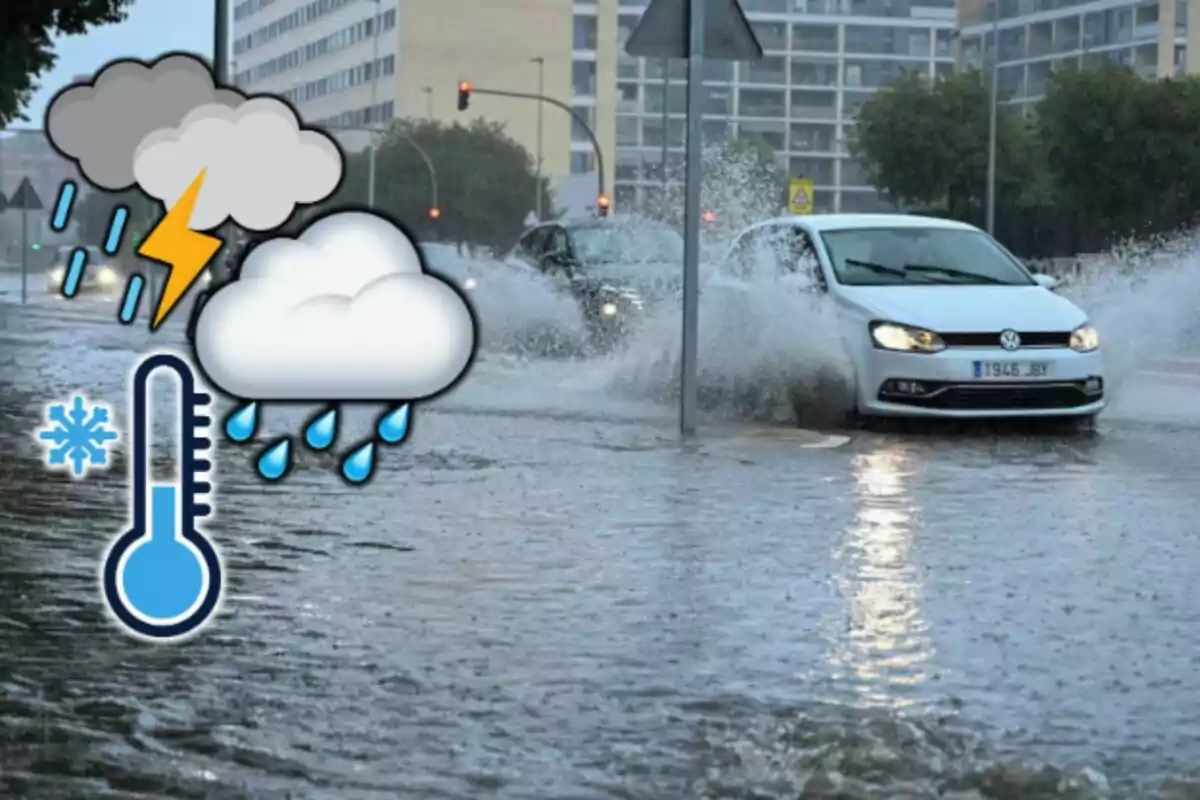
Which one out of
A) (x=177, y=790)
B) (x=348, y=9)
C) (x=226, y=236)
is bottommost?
(x=177, y=790)

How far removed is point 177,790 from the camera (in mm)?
4980

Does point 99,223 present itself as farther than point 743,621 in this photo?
No

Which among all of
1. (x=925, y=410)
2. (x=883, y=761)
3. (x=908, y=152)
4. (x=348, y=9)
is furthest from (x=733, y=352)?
(x=908, y=152)

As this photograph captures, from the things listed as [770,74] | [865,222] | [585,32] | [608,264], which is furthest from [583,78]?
[865,222]

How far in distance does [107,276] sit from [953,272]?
10.3m

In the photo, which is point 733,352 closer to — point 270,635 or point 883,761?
point 270,635

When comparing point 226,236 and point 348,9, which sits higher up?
point 348,9

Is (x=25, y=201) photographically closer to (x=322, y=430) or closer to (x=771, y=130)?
(x=322, y=430)

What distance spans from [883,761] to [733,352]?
10.0 meters

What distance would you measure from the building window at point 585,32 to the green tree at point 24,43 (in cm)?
9597

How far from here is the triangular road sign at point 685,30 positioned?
42.8ft

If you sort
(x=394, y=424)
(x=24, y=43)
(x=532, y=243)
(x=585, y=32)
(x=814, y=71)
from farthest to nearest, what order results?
(x=814, y=71), (x=585, y=32), (x=532, y=243), (x=24, y=43), (x=394, y=424)

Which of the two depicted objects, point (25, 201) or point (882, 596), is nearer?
point (25, 201)

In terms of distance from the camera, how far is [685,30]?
13078 millimetres
